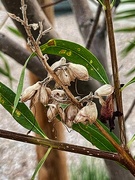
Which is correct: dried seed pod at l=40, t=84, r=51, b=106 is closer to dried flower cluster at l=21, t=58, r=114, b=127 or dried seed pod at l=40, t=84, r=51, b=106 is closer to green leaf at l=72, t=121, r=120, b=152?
dried flower cluster at l=21, t=58, r=114, b=127

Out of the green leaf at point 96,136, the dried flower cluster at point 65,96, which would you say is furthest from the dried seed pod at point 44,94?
the green leaf at point 96,136

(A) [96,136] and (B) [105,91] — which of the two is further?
(A) [96,136]

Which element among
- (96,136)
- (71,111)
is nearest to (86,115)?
(71,111)

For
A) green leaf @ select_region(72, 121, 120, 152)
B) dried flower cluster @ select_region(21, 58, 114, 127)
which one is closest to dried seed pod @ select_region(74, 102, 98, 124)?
dried flower cluster @ select_region(21, 58, 114, 127)

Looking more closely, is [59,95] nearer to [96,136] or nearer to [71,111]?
[71,111]

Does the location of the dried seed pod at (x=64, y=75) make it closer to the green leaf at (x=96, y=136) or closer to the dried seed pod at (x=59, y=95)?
the dried seed pod at (x=59, y=95)

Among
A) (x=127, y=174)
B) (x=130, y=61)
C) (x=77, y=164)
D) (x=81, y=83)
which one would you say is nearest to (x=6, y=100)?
(x=81, y=83)

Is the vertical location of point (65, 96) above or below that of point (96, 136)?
above
